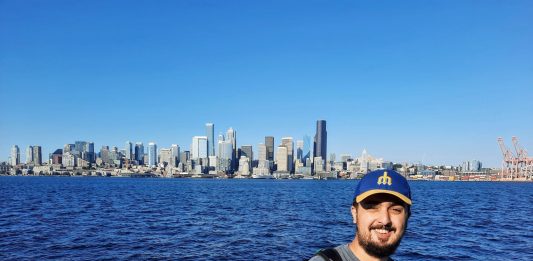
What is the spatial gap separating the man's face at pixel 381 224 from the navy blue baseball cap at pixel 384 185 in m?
0.11

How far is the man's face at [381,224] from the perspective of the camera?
3.92 meters

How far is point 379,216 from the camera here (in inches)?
155

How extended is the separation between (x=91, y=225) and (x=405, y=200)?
1681 inches

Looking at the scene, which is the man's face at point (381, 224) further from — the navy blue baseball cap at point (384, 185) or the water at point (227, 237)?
the water at point (227, 237)

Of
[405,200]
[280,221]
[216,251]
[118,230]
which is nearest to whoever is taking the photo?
[405,200]

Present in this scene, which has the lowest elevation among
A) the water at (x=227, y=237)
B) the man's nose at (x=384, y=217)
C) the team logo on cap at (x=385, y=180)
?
the water at (x=227, y=237)

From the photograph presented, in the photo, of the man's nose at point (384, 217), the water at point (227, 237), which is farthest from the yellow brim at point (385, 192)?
the water at point (227, 237)

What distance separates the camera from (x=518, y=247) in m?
30.4

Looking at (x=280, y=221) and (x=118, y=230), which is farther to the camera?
(x=280, y=221)

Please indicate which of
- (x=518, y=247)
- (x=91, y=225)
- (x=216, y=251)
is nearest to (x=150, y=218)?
(x=91, y=225)

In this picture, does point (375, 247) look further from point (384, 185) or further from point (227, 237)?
point (227, 237)

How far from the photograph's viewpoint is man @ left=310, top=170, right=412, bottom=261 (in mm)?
3902

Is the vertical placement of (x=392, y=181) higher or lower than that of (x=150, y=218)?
higher

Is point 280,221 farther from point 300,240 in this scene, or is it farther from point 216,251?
point 216,251
